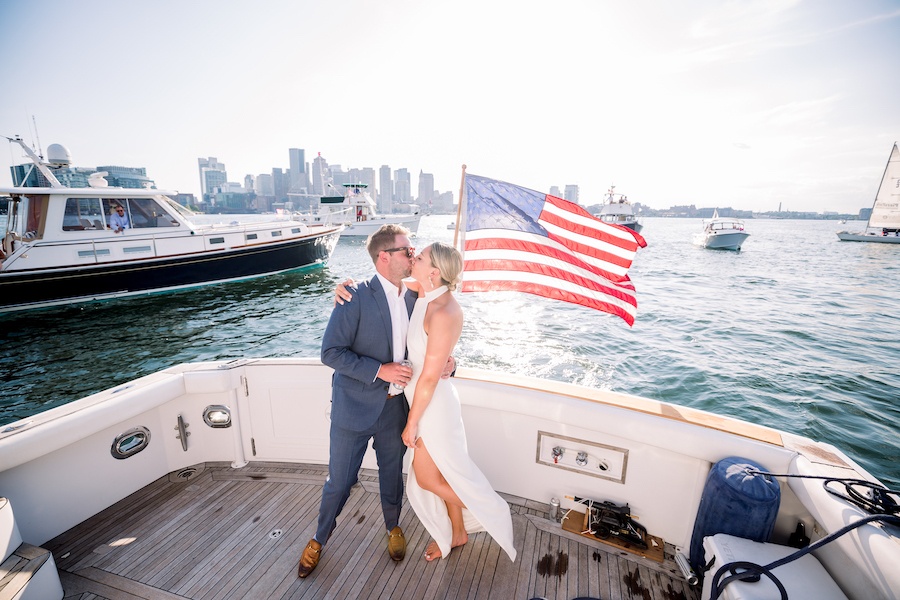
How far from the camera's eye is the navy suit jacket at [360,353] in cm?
208

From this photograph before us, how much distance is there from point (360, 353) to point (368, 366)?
134mm

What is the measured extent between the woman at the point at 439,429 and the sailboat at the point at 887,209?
55535 mm

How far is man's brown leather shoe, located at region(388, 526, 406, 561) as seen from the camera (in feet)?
7.90

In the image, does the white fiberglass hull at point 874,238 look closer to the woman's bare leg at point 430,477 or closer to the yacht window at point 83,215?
the woman's bare leg at point 430,477

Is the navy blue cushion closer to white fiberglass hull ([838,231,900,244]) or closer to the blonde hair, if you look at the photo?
the blonde hair

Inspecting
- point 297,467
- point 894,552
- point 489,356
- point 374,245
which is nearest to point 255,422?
point 297,467

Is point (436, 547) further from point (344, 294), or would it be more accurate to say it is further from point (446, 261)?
point (446, 261)

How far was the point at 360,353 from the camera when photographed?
2.18 m

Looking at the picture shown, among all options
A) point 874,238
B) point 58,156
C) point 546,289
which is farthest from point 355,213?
point 874,238

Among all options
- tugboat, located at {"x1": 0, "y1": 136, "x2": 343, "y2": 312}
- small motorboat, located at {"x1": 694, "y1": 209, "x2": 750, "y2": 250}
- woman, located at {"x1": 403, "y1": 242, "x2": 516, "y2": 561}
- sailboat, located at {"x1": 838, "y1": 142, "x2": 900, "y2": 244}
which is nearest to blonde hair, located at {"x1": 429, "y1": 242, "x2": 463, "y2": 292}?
woman, located at {"x1": 403, "y1": 242, "x2": 516, "y2": 561}

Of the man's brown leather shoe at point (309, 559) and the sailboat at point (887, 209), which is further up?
the sailboat at point (887, 209)

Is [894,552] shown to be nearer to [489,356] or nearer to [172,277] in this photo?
[489,356]

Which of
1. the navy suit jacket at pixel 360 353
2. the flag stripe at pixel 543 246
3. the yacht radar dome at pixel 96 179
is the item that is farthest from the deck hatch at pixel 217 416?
the yacht radar dome at pixel 96 179

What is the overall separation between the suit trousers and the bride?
149 millimetres
